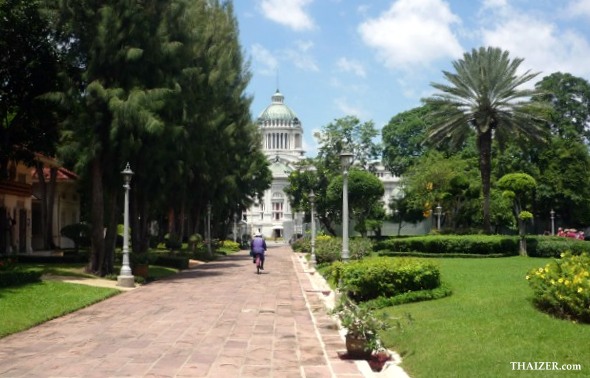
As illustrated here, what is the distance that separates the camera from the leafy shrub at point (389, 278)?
570 inches

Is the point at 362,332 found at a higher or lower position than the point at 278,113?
lower

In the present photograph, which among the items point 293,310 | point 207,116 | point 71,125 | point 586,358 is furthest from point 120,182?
point 586,358

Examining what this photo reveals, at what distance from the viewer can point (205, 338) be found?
11.0 meters

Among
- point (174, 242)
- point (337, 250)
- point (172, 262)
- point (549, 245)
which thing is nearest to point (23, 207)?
point (174, 242)

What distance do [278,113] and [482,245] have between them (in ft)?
339

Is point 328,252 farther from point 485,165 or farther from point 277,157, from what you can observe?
point 277,157

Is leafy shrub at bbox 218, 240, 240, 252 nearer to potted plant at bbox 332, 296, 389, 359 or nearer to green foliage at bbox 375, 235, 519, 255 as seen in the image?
green foliage at bbox 375, 235, 519, 255

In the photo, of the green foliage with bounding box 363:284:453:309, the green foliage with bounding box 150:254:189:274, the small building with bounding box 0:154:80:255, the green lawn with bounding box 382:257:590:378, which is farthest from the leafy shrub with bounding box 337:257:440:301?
the small building with bounding box 0:154:80:255

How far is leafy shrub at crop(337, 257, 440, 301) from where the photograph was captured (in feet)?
47.5

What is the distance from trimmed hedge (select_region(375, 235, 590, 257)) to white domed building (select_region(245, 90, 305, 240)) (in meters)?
82.3

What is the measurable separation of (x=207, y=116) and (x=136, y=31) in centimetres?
845

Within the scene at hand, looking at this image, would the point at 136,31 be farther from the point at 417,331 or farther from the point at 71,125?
the point at 417,331

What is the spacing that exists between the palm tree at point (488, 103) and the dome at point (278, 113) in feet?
308

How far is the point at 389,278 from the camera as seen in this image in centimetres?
1455
